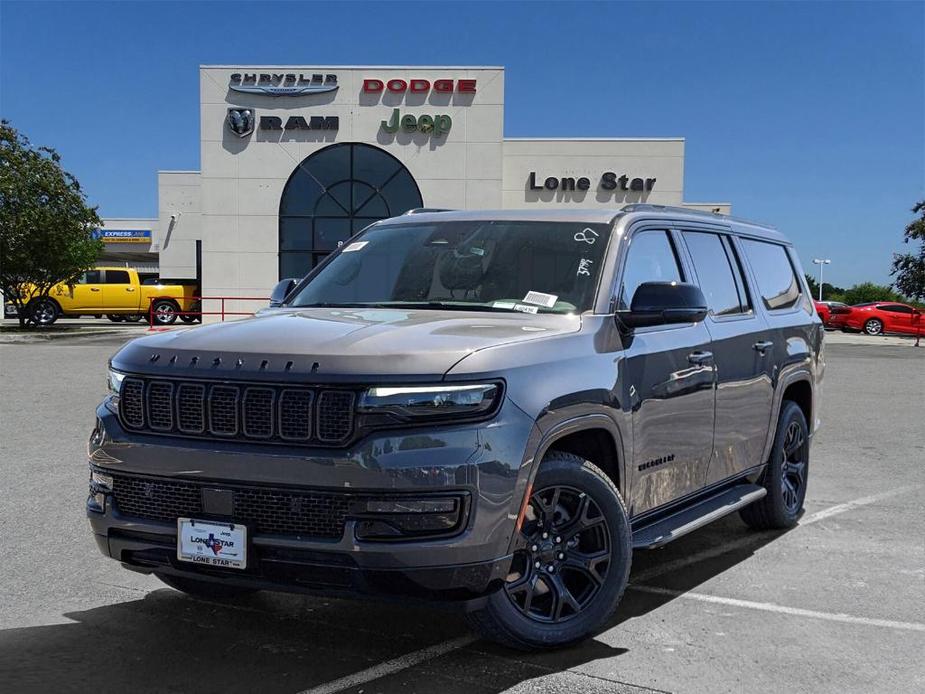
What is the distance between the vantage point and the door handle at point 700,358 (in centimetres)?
515

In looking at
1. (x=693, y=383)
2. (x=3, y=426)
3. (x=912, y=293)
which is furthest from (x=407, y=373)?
(x=912, y=293)

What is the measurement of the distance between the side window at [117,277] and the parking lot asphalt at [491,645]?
34.1 m

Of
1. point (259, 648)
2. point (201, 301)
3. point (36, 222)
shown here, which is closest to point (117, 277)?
point (201, 301)

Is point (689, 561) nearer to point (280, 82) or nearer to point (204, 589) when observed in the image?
point (204, 589)

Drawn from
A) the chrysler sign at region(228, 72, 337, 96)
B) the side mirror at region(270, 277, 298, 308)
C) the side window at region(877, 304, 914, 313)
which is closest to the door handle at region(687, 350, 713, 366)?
the side mirror at region(270, 277, 298, 308)

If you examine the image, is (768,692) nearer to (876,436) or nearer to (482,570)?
(482,570)

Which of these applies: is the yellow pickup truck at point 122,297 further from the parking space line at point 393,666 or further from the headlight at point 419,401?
the headlight at point 419,401

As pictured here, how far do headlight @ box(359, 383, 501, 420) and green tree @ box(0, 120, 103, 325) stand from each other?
102 feet

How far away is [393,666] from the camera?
405cm

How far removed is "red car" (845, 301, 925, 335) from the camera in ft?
136

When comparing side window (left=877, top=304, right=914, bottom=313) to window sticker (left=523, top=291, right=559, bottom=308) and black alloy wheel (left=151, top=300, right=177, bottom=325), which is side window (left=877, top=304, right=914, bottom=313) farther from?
window sticker (left=523, top=291, right=559, bottom=308)

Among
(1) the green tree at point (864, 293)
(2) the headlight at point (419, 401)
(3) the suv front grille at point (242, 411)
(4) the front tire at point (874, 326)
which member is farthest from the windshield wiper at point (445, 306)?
(1) the green tree at point (864, 293)

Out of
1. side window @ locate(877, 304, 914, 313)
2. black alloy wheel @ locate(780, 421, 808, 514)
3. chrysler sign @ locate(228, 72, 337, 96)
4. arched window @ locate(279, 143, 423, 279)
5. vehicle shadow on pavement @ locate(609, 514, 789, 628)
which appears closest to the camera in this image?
vehicle shadow on pavement @ locate(609, 514, 789, 628)

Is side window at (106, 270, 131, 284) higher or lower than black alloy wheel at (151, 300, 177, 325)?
higher
